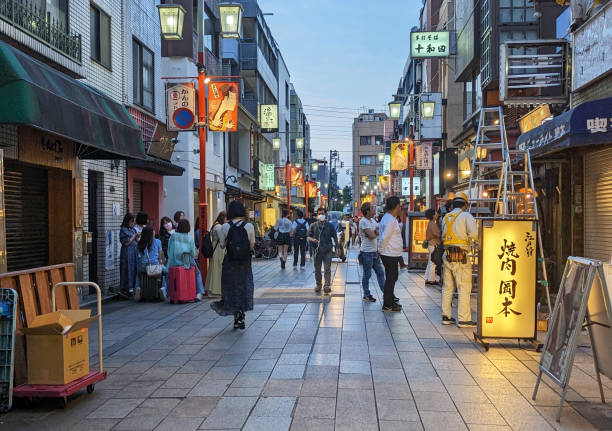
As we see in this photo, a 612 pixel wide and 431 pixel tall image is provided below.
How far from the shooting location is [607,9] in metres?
10.9

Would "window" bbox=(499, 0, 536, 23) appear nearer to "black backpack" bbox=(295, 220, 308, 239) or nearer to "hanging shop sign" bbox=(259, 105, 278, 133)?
"black backpack" bbox=(295, 220, 308, 239)

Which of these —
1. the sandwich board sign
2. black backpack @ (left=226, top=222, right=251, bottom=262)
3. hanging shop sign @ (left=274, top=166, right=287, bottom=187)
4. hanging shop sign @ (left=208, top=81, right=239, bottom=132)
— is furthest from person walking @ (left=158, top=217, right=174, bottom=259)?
hanging shop sign @ (left=274, top=166, right=287, bottom=187)

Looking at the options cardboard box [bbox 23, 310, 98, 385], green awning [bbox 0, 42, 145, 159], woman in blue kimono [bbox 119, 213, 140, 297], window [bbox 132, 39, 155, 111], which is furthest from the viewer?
window [bbox 132, 39, 155, 111]

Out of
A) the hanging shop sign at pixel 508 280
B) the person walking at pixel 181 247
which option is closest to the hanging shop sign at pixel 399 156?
the person walking at pixel 181 247

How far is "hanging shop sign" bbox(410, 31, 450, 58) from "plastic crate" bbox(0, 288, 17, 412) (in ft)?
81.8

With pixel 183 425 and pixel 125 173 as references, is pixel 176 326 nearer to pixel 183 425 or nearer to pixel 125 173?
pixel 183 425

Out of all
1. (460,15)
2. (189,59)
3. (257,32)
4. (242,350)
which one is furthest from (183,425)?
(257,32)

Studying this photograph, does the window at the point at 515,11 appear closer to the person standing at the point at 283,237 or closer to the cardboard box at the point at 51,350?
the person standing at the point at 283,237

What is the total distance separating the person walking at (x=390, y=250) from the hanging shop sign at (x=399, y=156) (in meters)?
17.8

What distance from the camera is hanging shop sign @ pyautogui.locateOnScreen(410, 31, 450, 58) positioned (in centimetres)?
2805

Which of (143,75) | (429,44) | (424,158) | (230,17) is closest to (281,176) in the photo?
(424,158)

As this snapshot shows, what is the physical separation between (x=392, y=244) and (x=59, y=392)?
284 inches

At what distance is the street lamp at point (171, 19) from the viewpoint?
1490 centimetres

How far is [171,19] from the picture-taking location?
1500 cm
